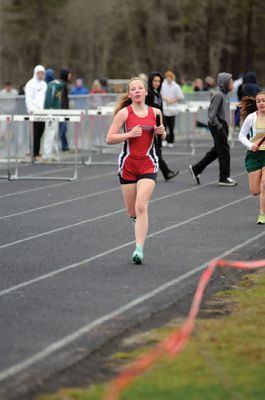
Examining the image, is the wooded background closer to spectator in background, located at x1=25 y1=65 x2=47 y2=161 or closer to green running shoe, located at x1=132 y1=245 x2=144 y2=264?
spectator in background, located at x1=25 y1=65 x2=47 y2=161

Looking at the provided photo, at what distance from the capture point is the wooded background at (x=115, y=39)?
8138 cm

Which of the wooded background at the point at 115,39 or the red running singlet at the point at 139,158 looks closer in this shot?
the red running singlet at the point at 139,158

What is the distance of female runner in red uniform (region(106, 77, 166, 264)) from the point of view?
12.9 metres

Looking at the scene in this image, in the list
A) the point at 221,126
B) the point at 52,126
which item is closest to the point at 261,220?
the point at 221,126

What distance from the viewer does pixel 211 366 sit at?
811 cm

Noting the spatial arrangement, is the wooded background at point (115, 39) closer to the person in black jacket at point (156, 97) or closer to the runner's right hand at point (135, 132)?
the person in black jacket at point (156, 97)

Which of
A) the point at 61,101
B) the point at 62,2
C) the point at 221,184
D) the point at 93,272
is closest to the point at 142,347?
the point at 93,272

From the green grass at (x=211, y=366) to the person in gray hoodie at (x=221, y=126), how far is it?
A: 38.0 ft

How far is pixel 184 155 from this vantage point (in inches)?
1233

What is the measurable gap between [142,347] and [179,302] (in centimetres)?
190

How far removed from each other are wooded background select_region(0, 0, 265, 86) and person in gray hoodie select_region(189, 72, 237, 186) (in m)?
55.1

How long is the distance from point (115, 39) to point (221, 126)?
66942mm

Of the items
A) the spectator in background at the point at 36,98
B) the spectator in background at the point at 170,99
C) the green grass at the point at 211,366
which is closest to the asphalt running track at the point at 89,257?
the green grass at the point at 211,366

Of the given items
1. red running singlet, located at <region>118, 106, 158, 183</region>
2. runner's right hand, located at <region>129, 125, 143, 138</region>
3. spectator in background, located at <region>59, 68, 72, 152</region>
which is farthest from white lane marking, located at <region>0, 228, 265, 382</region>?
spectator in background, located at <region>59, 68, 72, 152</region>
